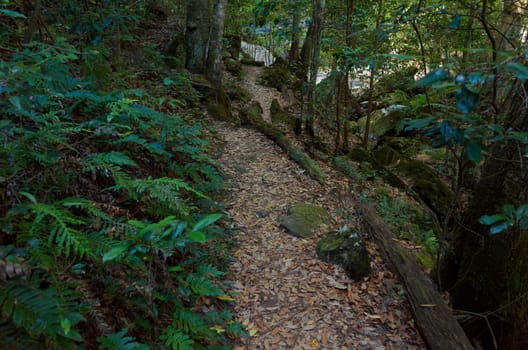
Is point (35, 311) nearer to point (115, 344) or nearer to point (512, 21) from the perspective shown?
point (115, 344)

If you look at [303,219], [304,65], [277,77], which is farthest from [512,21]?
[277,77]

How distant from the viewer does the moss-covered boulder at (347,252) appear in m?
3.72

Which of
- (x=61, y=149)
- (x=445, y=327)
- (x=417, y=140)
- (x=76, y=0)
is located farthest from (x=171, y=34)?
(x=445, y=327)

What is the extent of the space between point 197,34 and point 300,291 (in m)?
7.95

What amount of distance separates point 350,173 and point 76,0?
629cm

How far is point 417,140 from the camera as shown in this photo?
1039 cm

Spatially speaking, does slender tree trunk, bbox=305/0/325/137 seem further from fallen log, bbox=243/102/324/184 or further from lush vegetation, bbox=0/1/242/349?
lush vegetation, bbox=0/1/242/349

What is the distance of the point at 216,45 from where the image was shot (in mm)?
8195

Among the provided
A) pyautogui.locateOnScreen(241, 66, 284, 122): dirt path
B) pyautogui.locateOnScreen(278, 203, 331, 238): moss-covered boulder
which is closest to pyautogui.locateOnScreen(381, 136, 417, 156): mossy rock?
pyautogui.locateOnScreen(241, 66, 284, 122): dirt path

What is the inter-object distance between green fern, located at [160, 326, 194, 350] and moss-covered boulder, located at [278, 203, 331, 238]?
2.60 metres

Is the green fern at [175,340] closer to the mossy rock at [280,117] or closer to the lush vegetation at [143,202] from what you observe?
the lush vegetation at [143,202]

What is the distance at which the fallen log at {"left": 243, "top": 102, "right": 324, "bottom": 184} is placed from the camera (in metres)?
6.52

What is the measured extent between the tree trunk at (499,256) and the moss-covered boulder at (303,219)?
1.89 meters

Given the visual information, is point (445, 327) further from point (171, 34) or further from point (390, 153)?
point (171, 34)
